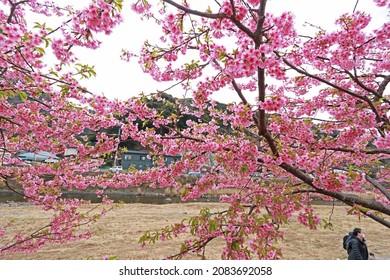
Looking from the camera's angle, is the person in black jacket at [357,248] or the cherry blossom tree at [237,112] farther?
the person in black jacket at [357,248]

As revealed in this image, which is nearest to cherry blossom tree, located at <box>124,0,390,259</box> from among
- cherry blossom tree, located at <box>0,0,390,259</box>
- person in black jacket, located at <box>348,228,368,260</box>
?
cherry blossom tree, located at <box>0,0,390,259</box>

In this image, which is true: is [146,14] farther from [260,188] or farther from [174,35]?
[260,188]

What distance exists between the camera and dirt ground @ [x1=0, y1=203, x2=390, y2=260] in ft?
23.9

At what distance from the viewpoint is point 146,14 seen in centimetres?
350

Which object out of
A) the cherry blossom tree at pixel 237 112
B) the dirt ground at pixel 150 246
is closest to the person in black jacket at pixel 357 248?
the dirt ground at pixel 150 246

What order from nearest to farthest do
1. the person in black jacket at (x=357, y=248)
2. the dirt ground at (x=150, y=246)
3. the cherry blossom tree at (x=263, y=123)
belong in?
the cherry blossom tree at (x=263, y=123) < the person in black jacket at (x=357, y=248) < the dirt ground at (x=150, y=246)

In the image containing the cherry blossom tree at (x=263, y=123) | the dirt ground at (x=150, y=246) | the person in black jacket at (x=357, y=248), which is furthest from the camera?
the dirt ground at (x=150, y=246)

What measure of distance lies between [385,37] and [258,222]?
3150 mm

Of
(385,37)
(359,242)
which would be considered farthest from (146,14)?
(359,242)

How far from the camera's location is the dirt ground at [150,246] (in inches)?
287

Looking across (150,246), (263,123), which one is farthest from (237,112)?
→ (150,246)

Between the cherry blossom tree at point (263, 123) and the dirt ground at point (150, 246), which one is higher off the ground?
the cherry blossom tree at point (263, 123)

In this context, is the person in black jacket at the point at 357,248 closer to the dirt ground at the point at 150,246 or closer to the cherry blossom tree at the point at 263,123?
the dirt ground at the point at 150,246

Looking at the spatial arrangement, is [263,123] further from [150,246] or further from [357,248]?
[150,246]
